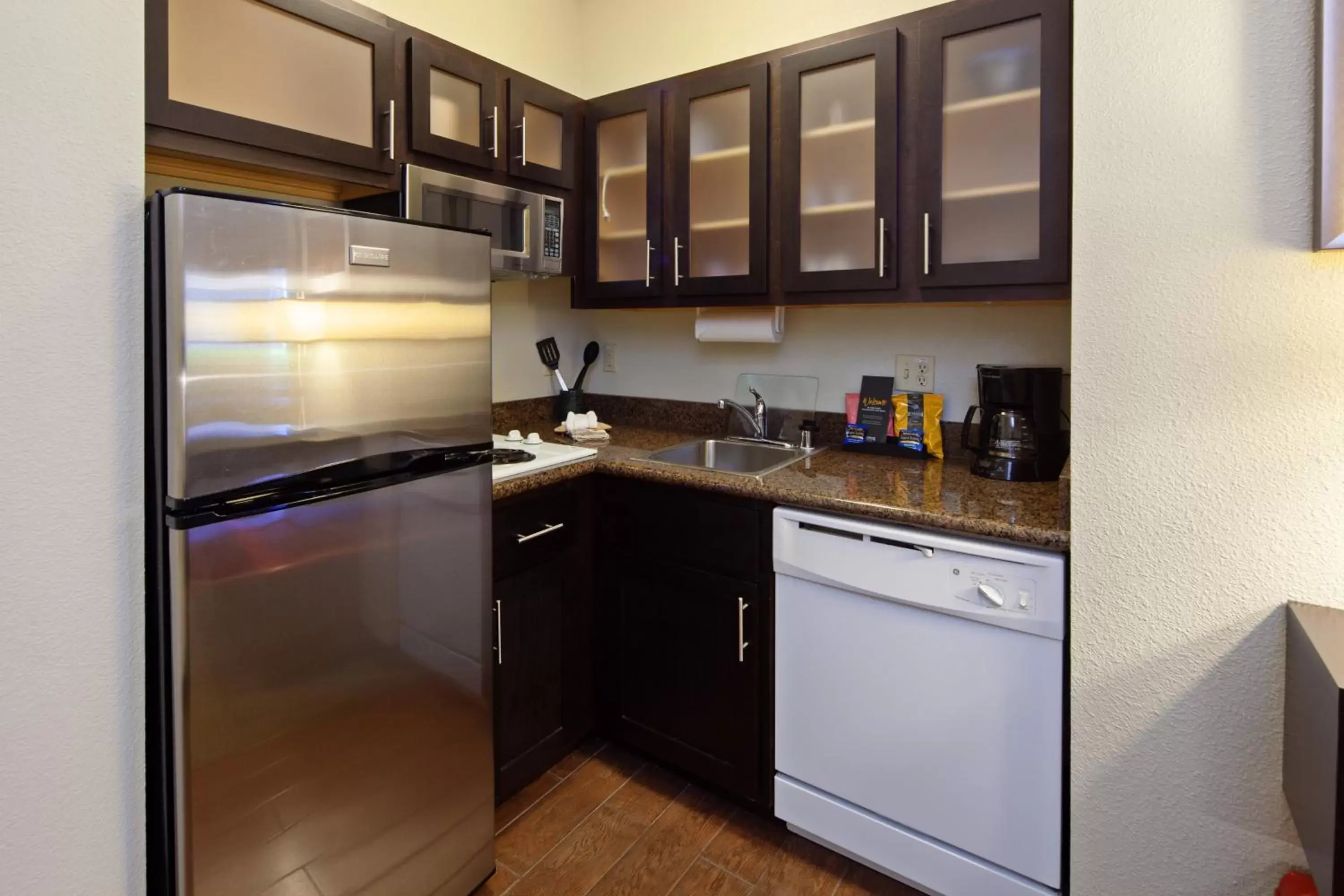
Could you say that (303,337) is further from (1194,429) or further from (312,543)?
(1194,429)

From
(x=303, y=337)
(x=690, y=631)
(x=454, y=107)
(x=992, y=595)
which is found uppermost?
(x=454, y=107)

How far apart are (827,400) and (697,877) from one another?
141 centimetres

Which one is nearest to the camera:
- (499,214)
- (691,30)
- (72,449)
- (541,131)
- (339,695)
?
(72,449)

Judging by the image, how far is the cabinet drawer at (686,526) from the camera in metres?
1.72

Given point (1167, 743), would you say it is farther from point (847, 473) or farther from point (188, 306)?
point (188, 306)

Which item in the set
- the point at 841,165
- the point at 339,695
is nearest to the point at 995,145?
the point at 841,165

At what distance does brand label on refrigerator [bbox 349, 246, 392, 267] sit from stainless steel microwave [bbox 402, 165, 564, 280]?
481 millimetres

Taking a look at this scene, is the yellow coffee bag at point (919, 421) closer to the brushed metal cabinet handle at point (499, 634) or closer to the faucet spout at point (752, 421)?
the faucet spout at point (752, 421)

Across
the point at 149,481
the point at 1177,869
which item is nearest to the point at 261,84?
the point at 149,481

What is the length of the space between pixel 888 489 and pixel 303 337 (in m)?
1.27

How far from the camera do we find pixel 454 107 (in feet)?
6.28

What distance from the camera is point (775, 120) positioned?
196cm

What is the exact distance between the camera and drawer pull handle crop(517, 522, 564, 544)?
5.81 ft

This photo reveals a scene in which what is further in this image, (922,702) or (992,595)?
(922,702)
